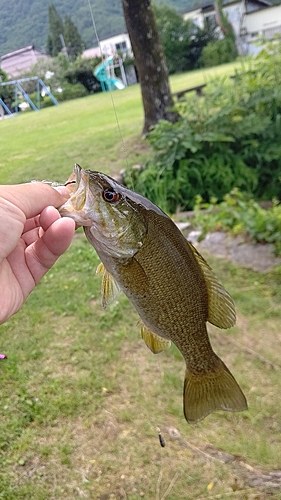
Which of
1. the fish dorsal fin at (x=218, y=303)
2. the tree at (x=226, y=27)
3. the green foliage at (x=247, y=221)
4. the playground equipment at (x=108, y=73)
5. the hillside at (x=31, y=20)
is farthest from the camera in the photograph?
the tree at (x=226, y=27)

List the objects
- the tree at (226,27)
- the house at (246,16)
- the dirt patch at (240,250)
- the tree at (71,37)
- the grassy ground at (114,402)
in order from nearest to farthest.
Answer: the grassy ground at (114,402) < the tree at (71,37) < the dirt patch at (240,250) < the house at (246,16) < the tree at (226,27)

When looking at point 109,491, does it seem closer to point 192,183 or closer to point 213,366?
point 213,366

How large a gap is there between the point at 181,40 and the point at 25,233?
11.7 meters

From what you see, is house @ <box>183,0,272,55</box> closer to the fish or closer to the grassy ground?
the grassy ground

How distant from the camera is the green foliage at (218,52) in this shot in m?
9.50

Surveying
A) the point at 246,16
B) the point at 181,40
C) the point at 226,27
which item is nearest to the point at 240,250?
the point at 246,16

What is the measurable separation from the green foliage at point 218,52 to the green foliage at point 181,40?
0.79 ft

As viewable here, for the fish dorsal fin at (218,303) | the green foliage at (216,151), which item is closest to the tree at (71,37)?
the fish dorsal fin at (218,303)

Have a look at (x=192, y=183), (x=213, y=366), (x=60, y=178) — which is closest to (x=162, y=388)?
(x=213, y=366)

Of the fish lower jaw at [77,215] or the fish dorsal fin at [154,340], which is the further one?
the fish dorsal fin at [154,340]

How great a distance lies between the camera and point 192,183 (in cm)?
554

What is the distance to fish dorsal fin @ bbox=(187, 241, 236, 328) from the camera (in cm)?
121

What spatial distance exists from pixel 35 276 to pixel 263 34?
271 inches

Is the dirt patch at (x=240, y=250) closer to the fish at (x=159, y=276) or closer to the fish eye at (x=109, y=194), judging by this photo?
the fish at (x=159, y=276)
